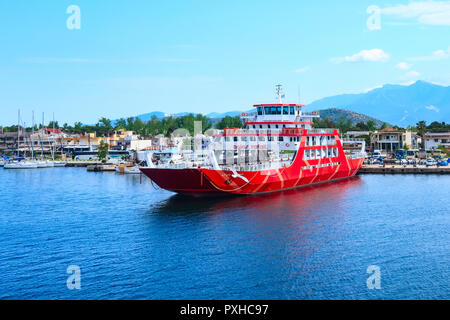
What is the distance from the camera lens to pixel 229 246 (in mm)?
26250

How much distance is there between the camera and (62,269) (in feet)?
74.6

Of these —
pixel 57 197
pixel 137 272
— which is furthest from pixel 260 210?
pixel 57 197

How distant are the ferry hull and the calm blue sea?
1260 mm

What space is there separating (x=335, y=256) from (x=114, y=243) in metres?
12.6

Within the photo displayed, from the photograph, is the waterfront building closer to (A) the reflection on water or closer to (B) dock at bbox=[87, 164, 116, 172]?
(A) the reflection on water

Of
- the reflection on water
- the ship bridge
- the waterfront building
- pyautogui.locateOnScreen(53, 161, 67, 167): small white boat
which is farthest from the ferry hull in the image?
pyautogui.locateOnScreen(53, 161, 67, 167): small white boat

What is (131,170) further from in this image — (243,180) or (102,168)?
(243,180)

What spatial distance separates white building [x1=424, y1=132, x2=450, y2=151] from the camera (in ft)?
301

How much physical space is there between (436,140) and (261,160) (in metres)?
60.1

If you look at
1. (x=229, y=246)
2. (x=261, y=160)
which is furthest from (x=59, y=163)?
(x=229, y=246)

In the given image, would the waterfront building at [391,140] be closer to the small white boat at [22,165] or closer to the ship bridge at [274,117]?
the ship bridge at [274,117]

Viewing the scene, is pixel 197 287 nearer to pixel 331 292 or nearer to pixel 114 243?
pixel 331 292

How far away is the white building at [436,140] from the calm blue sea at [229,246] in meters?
52.3

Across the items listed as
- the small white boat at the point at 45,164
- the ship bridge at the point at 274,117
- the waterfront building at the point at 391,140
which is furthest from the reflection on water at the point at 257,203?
the small white boat at the point at 45,164
